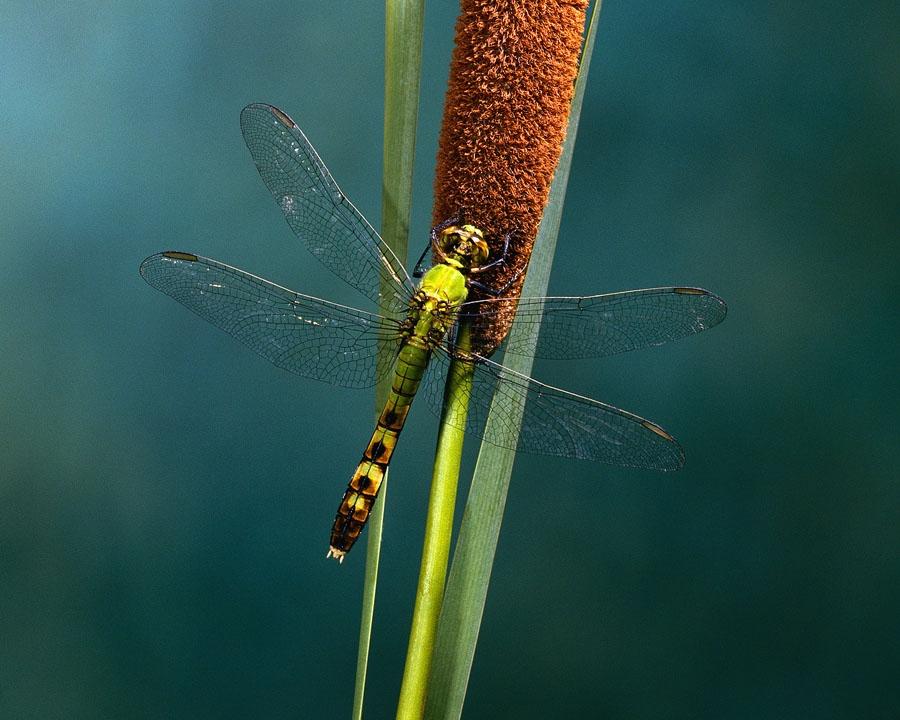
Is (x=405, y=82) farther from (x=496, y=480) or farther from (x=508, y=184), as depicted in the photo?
(x=496, y=480)

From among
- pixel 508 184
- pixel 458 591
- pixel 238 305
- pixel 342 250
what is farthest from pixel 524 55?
pixel 458 591

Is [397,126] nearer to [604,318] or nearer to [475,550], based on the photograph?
[604,318]

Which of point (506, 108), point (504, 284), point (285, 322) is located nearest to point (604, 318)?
point (504, 284)

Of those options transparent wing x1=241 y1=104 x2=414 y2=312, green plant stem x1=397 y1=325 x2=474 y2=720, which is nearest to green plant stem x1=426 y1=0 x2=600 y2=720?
green plant stem x1=397 y1=325 x2=474 y2=720

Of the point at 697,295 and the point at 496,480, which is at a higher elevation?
the point at 697,295

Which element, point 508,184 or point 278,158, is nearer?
point 508,184

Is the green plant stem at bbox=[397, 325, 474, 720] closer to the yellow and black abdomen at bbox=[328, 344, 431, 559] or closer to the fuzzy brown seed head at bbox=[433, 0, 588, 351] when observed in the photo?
the yellow and black abdomen at bbox=[328, 344, 431, 559]
